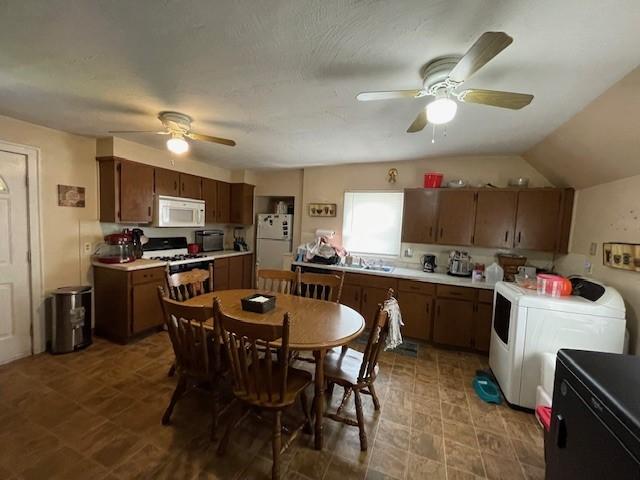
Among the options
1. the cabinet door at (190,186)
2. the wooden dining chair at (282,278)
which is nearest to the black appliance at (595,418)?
the wooden dining chair at (282,278)

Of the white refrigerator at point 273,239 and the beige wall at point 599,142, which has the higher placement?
the beige wall at point 599,142

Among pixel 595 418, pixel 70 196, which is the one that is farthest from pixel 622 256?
pixel 70 196

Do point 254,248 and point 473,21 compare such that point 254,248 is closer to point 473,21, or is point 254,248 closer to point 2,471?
point 2,471

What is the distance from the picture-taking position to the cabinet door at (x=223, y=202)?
461 centimetres

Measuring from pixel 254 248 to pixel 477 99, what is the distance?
4.25 m

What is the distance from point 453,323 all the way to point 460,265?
2.43 feet

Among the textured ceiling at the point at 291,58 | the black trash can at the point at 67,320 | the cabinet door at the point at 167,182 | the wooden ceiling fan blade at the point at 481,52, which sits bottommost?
the black trash can at the point at 67,320

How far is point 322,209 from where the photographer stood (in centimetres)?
429

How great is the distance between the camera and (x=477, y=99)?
1477mm

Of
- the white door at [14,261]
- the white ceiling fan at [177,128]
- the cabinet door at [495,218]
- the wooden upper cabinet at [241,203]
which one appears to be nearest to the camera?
the white ceiling fan at [177,128]

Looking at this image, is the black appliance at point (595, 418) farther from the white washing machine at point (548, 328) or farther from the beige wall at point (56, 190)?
the beige wall at point (56, 190)

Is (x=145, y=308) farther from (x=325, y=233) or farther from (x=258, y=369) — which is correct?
(x=325, y=233)

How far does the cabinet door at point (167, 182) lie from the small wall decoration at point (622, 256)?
4792 mm

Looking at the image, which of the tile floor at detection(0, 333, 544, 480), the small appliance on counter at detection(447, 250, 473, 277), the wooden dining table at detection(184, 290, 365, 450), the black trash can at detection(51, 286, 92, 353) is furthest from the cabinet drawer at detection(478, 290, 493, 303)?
the black trash can at detection(51, 286, 92, 353)
